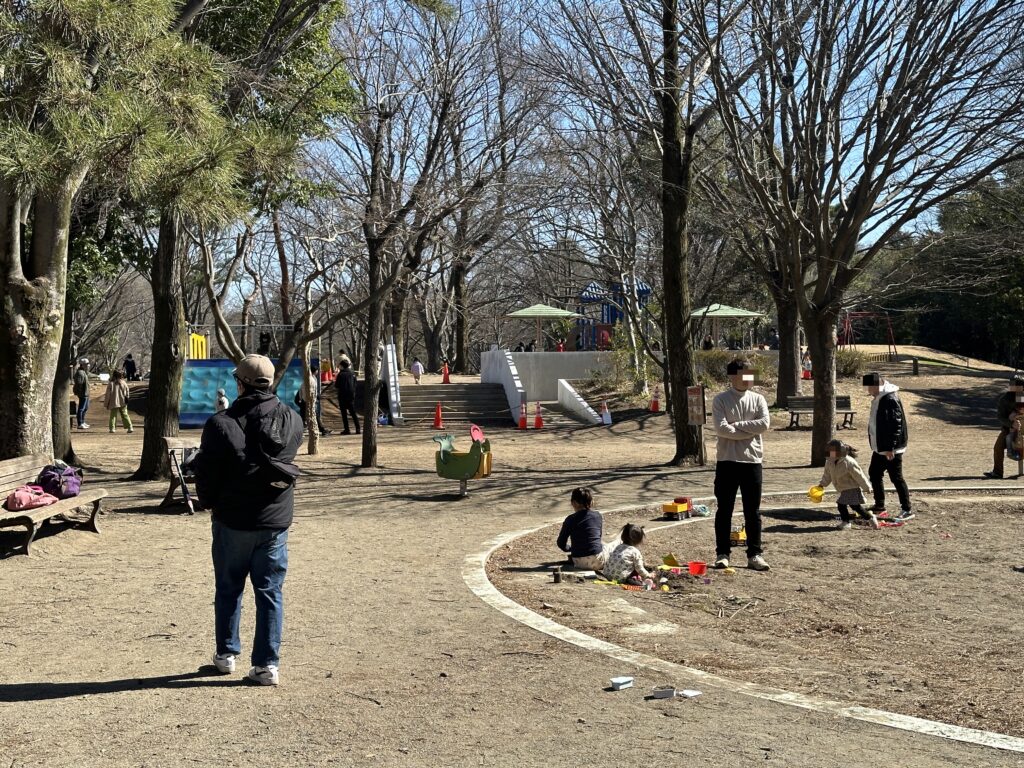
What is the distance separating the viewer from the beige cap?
539 cm

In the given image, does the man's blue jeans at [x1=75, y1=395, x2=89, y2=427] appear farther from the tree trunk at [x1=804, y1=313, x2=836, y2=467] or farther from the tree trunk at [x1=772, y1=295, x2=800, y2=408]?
the tree trunk at [x1=804, y1=313, x2=836, y2=467]

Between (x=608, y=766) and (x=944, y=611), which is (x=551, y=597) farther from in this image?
(x=608, y=766)

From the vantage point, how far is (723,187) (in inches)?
900

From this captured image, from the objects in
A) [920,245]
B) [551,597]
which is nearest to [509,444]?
[920,245]

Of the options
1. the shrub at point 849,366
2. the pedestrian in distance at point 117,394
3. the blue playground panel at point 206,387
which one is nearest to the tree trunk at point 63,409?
the pedestrian in distance at point 117,394

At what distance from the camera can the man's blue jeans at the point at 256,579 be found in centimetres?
528

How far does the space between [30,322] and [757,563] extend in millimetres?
7493

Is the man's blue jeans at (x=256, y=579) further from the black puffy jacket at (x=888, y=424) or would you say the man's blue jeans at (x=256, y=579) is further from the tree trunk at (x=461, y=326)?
the tree trunk at (x=461, y=326)

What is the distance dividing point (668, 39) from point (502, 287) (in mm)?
33784

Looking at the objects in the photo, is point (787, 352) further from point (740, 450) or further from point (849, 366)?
point (740, 450)

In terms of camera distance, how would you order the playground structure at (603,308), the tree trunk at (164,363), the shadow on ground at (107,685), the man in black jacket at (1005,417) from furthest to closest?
the playground structure at (603,308)
the tree trunk at (164,363)
the man in black jacket at (1005,417)
the shadow on ground at (107,685)

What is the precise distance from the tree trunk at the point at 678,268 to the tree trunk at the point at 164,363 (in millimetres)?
7593

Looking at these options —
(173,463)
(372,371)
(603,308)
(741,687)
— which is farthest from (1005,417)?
(603,308)

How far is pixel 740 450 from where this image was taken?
340 inches
